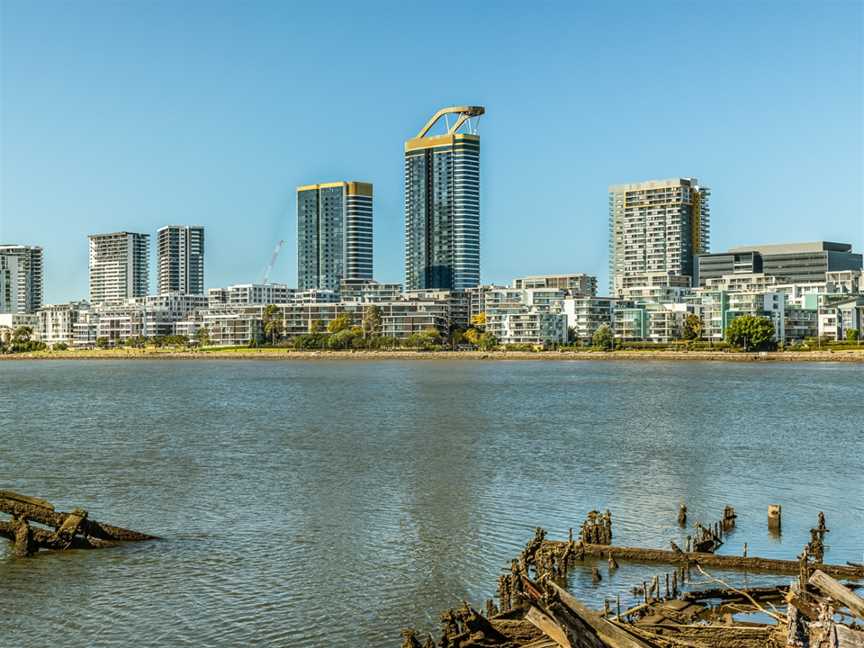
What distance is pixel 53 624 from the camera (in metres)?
19.0

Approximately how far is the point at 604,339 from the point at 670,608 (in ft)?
562

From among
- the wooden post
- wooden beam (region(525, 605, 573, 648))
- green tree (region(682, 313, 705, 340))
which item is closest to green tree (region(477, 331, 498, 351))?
green tree (region(682, 313, 705, 340))

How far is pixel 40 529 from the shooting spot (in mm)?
24016

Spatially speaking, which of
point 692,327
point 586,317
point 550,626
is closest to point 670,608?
point 550,626

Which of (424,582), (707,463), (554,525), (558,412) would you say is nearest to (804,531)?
(554,525)

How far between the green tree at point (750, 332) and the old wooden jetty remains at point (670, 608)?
13974 cm

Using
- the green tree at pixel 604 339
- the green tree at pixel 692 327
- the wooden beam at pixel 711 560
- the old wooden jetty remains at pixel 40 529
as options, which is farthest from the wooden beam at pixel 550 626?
the green tree at pixel 692 327

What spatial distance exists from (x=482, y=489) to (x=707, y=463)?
11.4 m

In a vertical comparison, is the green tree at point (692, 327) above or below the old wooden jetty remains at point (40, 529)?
above

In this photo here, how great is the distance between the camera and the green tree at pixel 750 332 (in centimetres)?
15900

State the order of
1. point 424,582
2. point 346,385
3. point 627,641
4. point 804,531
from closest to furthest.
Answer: point 627,641 → point 424,582 → point 804,531 → point 346,385

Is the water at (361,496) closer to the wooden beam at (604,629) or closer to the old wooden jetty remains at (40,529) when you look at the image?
the old wooden jetty remains at (40,529)

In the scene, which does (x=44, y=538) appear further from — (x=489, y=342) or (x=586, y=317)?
(x=586, y=317)

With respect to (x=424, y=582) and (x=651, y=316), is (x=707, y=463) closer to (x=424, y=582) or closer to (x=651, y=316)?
(x=424, y=582)
